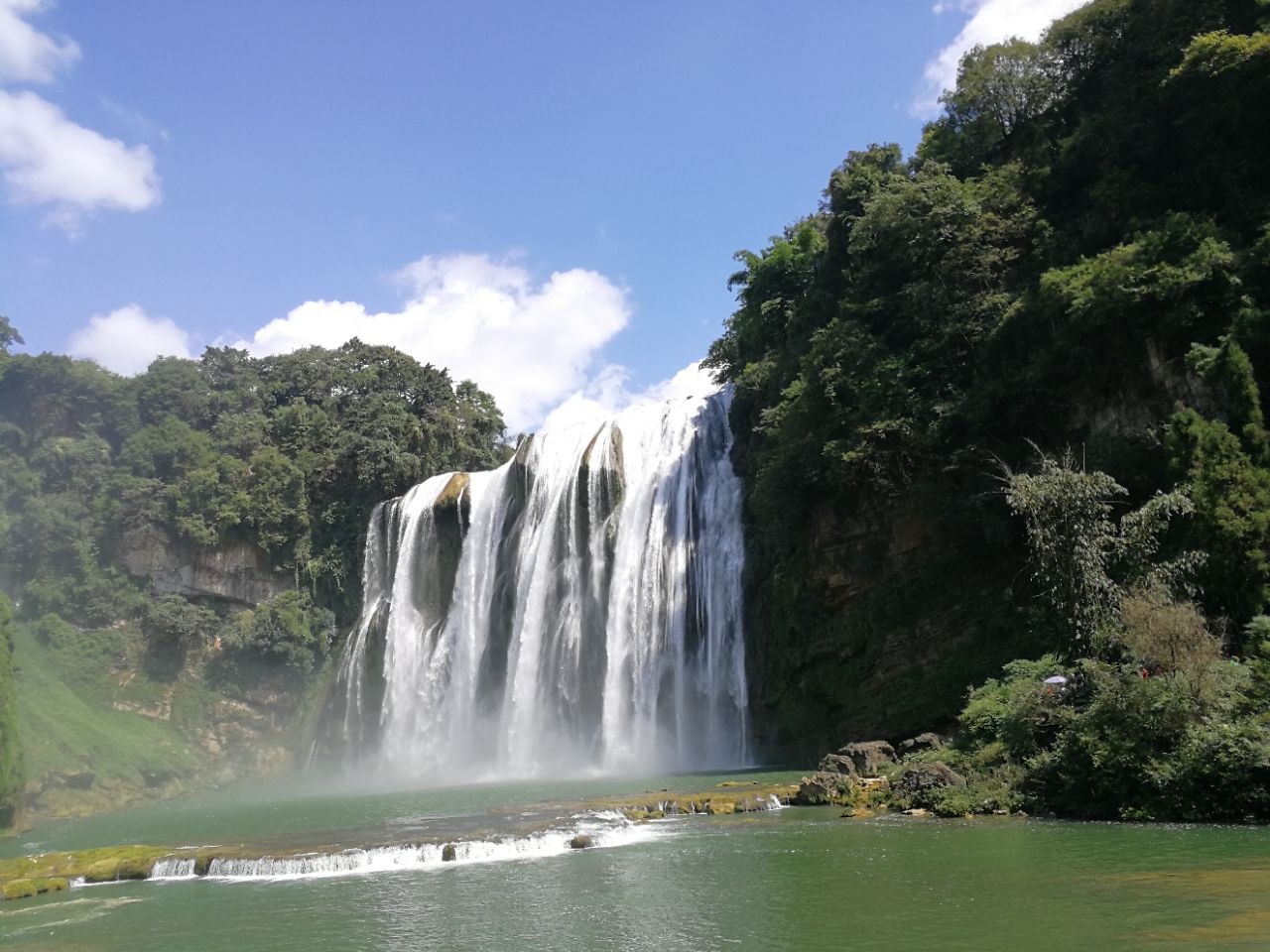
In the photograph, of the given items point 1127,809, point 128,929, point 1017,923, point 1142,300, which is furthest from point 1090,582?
point 128,929

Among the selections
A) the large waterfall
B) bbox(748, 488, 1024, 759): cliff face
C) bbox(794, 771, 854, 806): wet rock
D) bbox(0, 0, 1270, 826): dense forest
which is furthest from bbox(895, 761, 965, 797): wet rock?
the large waterfall

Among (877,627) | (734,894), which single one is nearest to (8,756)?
(877,627)

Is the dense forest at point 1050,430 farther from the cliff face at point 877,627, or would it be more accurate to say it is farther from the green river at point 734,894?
the green river at point 734,894

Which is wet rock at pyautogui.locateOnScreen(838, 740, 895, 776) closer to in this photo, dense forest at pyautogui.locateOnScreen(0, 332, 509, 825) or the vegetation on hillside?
the vegetation on hillside

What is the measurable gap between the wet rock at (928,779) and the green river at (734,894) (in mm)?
986

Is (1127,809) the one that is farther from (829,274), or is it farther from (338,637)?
(338,637)

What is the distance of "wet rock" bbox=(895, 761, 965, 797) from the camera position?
16.3m

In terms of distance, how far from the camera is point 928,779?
16.5 meters

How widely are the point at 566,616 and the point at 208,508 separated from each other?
25.3 meters

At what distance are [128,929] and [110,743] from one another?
114 ft

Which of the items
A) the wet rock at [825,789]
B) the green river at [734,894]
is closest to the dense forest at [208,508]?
the green river at [734,894]

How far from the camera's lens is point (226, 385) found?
70375 mm

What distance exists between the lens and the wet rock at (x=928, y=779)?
53.4ft

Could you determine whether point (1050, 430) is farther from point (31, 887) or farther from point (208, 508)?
point (208, 508)
